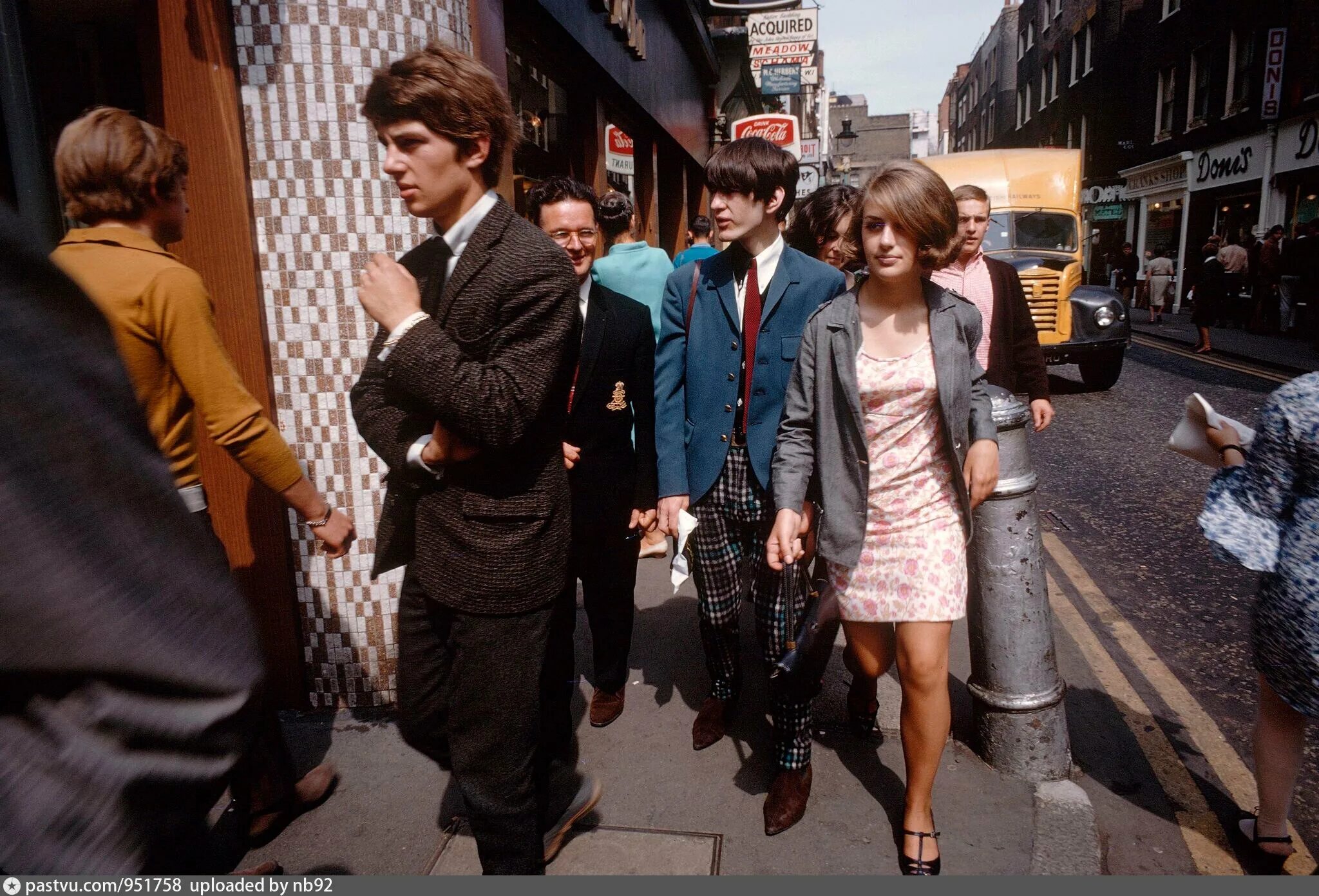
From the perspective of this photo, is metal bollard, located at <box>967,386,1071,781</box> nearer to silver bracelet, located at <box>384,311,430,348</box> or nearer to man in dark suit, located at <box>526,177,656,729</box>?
man in dark suit, located at <box>526,177,656,729</box>

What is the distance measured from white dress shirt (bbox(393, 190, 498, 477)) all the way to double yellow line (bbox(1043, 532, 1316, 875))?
7.81ft

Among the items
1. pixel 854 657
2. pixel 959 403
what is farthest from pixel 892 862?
pixel 959 403

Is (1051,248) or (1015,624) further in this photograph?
(1051,248)

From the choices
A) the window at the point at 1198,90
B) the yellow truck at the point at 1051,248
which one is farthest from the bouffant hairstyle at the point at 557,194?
the window at the point at 1198,90

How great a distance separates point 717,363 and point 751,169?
0.65 m

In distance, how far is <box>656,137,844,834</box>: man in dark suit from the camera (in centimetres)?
278

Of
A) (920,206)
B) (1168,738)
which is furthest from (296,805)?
(1168,738)

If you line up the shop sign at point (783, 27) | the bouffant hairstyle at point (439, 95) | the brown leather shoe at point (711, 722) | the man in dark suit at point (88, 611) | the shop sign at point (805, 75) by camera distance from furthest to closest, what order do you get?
the shop sign at point (805, 75)
the shop sign at point (783, 27)
the brown leather shoe at point (711, 722)
the bouffant hairstyle at point (439, 95)
the man in dark suit at point (88, 611)

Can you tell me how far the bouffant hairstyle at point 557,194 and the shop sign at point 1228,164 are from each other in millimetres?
21726

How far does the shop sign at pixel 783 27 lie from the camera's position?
19750mm

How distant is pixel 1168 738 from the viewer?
3064 millimetres

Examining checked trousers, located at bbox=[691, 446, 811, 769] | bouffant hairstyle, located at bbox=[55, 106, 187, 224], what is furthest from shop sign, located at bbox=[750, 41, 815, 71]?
bouffant hairstyle, located at bbox=[55, 106, 187, 224]

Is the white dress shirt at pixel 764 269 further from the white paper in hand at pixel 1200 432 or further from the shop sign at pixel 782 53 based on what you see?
the shop sign at pixel 782 53

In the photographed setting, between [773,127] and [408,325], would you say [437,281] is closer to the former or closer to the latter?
[408,325]
